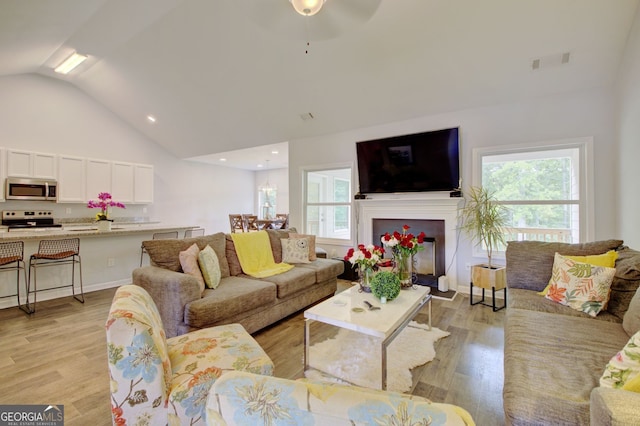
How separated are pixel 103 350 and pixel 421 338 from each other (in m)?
2.87

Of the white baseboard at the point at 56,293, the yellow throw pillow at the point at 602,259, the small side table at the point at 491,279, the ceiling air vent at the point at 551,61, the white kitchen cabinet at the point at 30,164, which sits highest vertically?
the ceiling air vent at the point at 551,61

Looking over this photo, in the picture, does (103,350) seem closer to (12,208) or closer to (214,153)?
(12,208)

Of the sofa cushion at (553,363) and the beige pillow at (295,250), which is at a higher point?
the beige pillow at (295,250)

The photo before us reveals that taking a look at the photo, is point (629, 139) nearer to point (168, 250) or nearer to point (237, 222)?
point (168, 250)

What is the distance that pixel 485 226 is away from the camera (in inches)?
146

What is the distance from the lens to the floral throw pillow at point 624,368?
108 cm

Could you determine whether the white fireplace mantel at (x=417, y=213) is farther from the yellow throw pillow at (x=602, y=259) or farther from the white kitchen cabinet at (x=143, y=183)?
the white kitchen cabinet at (x=143, y=183)

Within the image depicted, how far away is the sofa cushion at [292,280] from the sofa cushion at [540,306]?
2.00 m

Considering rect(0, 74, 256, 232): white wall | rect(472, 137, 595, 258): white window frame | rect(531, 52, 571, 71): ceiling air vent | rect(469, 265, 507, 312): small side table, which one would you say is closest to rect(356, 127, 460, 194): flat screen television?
rect(472, 137, 595, 258): white window frame

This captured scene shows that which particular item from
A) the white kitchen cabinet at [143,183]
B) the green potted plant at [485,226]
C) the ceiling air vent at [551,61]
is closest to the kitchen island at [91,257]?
the white kitchen cabinet at [143,183]

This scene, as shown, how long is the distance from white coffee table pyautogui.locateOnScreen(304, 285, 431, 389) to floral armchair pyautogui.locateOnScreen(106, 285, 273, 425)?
68 centimetres

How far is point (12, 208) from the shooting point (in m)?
5.05

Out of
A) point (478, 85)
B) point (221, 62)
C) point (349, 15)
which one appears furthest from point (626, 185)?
point (221, 62)

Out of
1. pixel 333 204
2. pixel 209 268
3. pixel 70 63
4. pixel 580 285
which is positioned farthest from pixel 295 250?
pixel 70 63
